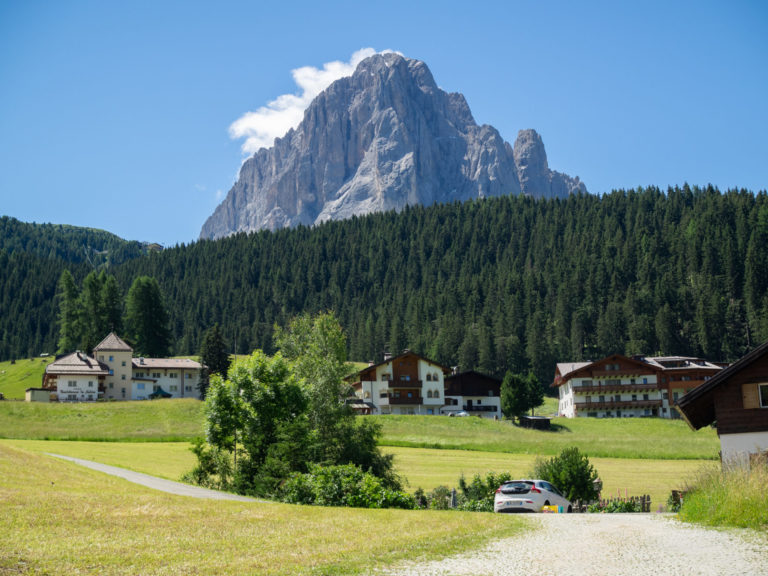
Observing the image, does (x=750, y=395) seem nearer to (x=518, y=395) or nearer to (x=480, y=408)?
(x=518, y=395)

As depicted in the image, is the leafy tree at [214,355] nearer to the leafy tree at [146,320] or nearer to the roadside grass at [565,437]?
the leafy tree at [146,320]

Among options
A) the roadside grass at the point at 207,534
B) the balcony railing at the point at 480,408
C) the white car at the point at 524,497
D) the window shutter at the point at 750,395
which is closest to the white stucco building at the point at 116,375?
the balcony railing at the point at 480,408

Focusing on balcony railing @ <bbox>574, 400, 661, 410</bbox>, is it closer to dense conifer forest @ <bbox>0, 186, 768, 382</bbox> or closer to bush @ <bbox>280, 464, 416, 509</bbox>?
dense conifer forest @ <bbox>0, 186, 768, 382</bbox>

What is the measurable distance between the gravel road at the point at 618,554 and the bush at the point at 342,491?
30.9ft

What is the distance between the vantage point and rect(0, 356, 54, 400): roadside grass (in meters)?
138

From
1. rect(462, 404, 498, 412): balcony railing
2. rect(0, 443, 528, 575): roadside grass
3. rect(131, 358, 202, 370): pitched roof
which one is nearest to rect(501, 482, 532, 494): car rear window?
rect(0, 443, 528, 575): roadside grass

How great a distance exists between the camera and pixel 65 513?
1973 cm

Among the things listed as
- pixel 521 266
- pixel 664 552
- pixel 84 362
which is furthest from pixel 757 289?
pixel 664 552

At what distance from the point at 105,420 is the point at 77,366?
3017 centimetres

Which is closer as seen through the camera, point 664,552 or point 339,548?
point 664,552

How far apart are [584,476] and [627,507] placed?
5.87 m

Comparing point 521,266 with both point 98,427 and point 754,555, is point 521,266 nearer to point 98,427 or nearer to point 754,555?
point 98,427

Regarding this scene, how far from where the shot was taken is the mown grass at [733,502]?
53.5 feet

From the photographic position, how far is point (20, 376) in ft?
493
